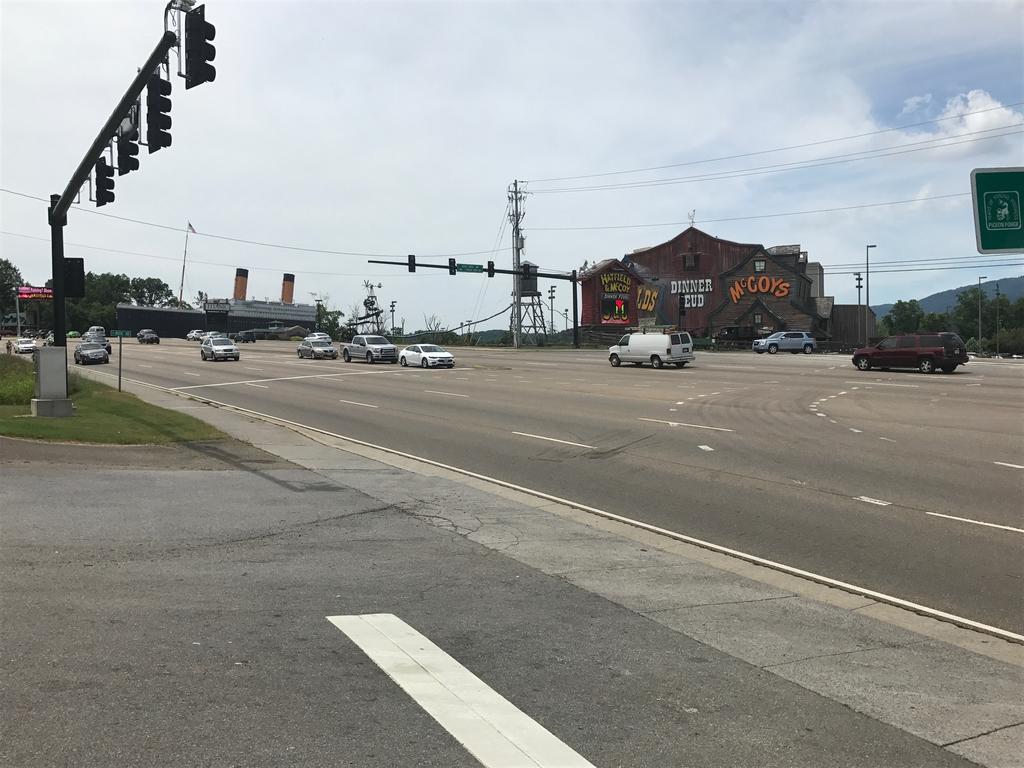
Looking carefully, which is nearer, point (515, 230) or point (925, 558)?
point (925, 558)

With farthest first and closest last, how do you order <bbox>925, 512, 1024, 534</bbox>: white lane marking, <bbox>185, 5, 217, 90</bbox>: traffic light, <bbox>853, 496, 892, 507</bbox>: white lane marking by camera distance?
<bbox>185, 5, 217, 90</bbox>: traffic light → <bbox>853, 496, 892, 507</bbox>: white lane marking → <bbox>925, 512, 1024, 534</bbox>: white lane marking

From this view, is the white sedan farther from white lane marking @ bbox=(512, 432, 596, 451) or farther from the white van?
white lane marking @ bbox=(512, 432, 596, 451)

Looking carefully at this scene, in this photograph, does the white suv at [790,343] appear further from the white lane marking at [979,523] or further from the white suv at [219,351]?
the white lane marking at [979,523]

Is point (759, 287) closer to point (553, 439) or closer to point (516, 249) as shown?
point (516, 249)

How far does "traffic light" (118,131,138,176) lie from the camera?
642 inches

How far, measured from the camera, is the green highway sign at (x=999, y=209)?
627 cm

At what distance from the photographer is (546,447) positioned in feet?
48.1

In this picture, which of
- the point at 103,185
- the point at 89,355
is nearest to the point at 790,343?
the point at 89,355

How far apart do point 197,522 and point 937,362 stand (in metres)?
32.6

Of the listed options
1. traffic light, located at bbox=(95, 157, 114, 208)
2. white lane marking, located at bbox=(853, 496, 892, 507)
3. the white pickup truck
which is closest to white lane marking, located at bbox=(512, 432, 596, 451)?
white lane marking, located at bbox=(853, 496, 892, 507)

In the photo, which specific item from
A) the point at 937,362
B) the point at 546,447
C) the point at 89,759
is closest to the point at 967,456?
the point at 546,447

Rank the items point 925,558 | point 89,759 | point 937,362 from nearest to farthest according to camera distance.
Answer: point 89,759 < point 925,558 < point 937,362

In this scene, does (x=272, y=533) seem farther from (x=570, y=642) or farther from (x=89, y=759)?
(x=89, y=759)

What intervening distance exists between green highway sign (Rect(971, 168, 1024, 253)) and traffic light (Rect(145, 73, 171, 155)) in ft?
44.1
